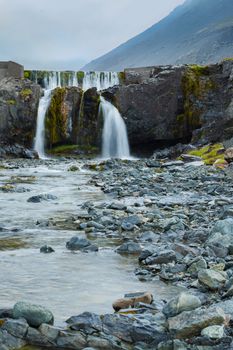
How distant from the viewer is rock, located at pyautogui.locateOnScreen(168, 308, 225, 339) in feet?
19.9

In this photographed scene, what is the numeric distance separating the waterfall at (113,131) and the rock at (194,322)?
5622cm

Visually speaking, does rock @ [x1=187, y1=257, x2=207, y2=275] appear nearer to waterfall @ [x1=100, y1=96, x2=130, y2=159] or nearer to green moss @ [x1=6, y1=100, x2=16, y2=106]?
waterfall @ [x1=100, y1=96, x2=130, y2=159]

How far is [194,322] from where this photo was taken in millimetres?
6086

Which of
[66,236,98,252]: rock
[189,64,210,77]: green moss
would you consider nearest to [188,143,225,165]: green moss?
[189,64,210,77]: green moss

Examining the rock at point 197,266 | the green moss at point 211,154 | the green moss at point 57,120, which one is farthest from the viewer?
the green moss at point 57,120

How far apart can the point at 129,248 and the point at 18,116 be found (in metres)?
51.4

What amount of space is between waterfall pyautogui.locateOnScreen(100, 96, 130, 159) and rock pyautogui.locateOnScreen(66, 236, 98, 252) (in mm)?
50814

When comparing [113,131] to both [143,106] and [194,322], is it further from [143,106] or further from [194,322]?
[194,322]

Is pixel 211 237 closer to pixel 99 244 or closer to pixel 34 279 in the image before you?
pixel 99 244

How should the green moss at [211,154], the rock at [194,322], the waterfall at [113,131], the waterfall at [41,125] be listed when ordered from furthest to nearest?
the waterfall at [113,131] < the waterfall at [41,125] < the green moss at [211,154] < the rock at [194,322]

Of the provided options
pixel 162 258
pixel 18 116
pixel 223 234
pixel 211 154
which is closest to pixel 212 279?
pixel 162 258

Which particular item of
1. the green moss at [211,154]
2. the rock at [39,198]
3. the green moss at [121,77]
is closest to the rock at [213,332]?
the rock at [39,198]

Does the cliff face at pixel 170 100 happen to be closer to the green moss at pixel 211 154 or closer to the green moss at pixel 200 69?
the green moss at pixel 200 69

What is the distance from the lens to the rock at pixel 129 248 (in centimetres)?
1125
